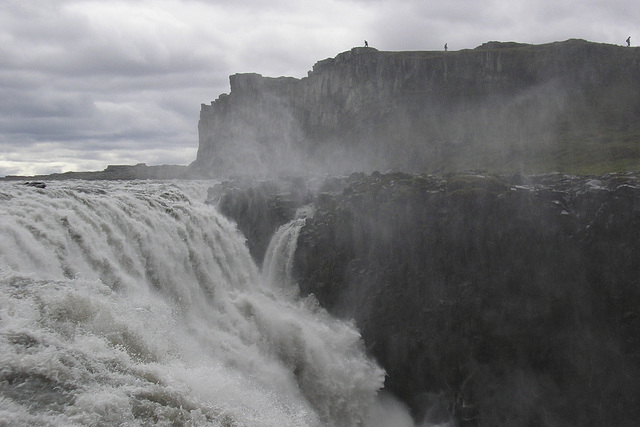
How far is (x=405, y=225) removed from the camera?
37969 mm

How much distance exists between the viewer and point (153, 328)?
20.4 meters

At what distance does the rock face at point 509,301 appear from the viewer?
33.8 metres

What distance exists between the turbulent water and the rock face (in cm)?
380

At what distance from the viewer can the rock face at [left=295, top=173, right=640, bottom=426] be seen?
33781mm

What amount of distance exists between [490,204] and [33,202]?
26555 millimetres

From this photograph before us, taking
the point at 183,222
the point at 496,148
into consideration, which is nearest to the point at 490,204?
the point at 183,222

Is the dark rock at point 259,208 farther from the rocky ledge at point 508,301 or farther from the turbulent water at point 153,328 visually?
the rocky ledge at point 508,301

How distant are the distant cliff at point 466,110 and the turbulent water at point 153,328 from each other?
6263 centimetres

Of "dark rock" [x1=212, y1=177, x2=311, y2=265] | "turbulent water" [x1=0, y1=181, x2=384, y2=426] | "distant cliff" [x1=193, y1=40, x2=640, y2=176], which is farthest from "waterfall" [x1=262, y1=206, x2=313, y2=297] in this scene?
"distant cliff" [x1=193, y1=40, x2=640, y2=176]

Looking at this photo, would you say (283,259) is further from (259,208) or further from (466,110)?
(466,110)

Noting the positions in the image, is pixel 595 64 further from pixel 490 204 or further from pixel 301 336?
pixel 301 336

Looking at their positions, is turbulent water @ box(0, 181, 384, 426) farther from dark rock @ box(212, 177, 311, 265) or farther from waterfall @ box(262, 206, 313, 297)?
dark rock @ box(212, 177, 311, 265)

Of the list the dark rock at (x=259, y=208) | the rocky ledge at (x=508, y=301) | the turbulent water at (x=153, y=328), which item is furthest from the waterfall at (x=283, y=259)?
the rocky ledge at (x=508, y=301)

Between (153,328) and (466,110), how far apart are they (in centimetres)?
10467
